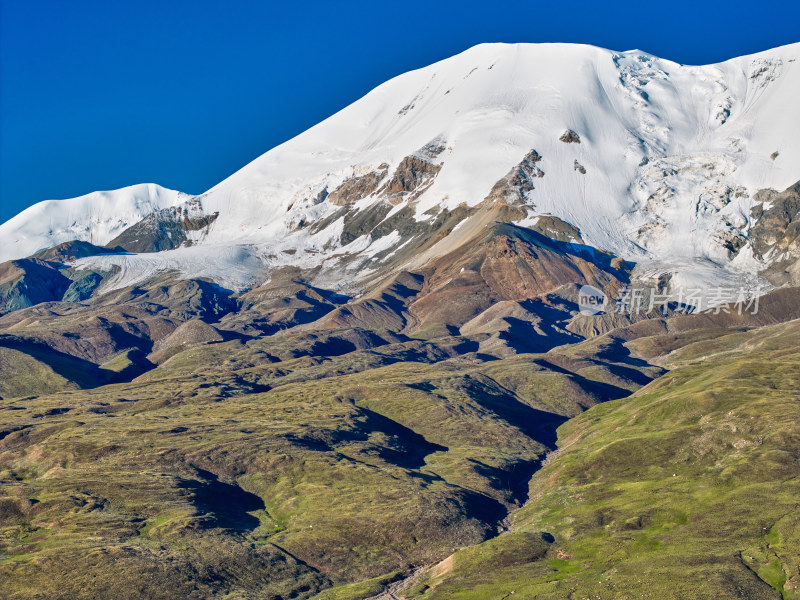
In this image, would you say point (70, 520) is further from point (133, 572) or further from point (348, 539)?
point (348, 539)

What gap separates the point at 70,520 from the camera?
198625mm

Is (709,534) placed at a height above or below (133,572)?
above

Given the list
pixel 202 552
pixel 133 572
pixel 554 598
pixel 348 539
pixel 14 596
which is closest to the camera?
pixel 554 598

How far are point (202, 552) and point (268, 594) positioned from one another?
1912cm

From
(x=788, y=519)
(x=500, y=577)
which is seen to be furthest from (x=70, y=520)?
(x=788, y=519)

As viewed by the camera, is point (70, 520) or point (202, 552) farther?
point (70, 520)

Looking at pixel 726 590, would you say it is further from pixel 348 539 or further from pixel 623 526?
pixel 348 539

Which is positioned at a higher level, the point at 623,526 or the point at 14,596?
the point at 623,526

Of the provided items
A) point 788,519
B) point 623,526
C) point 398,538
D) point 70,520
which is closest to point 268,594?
point 398,538

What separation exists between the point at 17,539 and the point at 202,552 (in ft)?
132

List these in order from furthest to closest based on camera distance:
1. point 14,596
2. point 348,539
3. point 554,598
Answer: point 348,539 < point 14,596 < point 554,598

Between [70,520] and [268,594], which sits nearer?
[268,594]

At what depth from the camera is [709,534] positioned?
168375mm

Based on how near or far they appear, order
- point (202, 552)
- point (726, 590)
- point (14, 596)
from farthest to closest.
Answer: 1. point (202, 552)
2. point (14, 596)
3. point (726, 590)
